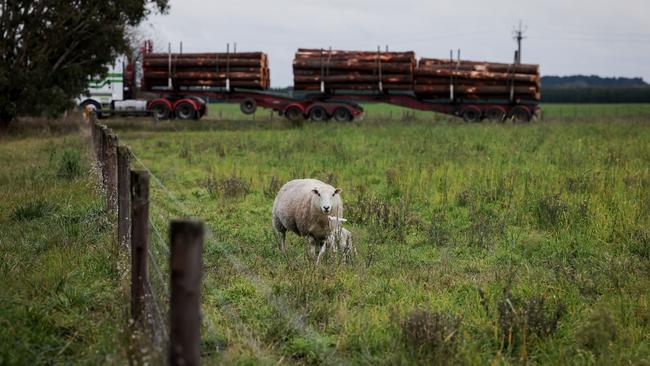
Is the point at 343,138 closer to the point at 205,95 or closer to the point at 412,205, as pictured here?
the point at 412,205

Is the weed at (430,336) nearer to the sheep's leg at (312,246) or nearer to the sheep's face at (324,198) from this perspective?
the sheep's face at (324,198)

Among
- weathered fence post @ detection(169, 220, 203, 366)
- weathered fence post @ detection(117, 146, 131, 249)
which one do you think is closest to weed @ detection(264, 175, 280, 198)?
weathered fence post @ detection(117, 146, 131, 249)

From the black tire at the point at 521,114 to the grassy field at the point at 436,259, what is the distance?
1532 centimetres

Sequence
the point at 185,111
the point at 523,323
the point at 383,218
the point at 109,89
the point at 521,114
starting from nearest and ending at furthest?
1. the point at 523,323
2. the point at 383,218
3. the point at 185,111
4. the point at 521,114
5. the point at 109,89

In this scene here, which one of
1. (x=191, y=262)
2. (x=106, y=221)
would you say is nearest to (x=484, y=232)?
(x=106, y=221)

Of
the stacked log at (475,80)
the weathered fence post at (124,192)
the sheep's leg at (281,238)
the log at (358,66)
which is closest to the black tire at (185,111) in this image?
the log at (358,66)

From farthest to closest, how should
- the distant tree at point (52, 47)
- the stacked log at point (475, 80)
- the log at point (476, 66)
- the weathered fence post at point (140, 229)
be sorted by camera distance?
the log at point (476, 66)
the stacked log at point (475, 80)
the distant tree at point (52, 47)
the weathered fence post at point (140, 229)

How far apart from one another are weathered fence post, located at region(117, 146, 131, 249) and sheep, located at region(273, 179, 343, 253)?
2318mm

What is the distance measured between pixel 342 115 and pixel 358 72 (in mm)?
2159

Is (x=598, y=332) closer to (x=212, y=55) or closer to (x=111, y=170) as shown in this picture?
(x=111, y=170)

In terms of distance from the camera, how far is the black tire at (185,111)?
3325cm

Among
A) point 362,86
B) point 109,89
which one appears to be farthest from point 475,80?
point 109,89

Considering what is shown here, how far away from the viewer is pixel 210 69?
33750mm

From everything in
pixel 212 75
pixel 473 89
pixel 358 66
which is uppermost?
pixel 358 66
